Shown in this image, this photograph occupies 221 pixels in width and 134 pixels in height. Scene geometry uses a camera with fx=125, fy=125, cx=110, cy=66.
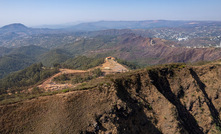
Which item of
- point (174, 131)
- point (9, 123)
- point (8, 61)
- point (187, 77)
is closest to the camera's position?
point (9, 123)

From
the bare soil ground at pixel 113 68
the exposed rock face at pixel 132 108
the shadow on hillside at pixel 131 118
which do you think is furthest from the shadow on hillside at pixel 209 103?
the bare soil ground at pixel 113 68

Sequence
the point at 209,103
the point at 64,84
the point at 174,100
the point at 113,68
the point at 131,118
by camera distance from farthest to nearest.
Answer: the point at 113,68, the point at 64,84, the point at 209,103, the point at 174,100, the point at 131,118

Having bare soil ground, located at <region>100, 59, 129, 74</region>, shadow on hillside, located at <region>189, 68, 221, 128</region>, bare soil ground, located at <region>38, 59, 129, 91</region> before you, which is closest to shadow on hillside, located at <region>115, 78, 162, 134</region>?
shadow on hillside, located at <region>189, 68, 221, 128</region>

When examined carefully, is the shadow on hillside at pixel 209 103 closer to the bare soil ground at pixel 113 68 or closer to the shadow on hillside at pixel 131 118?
the shadow on hillside at pixel 131 118

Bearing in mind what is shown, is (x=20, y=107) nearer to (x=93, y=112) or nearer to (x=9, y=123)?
(x=9, y=123)

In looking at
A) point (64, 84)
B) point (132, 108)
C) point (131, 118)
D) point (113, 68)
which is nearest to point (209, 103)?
point (132, 108)

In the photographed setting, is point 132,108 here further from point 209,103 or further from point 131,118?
point 209,103

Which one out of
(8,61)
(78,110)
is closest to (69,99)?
(78,110)

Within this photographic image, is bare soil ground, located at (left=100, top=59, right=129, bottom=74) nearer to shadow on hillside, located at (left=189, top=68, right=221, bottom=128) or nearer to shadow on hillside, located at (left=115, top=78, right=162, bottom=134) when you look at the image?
shadow on hillside, located at (left=189, top=68, right=221, bottom=128)
